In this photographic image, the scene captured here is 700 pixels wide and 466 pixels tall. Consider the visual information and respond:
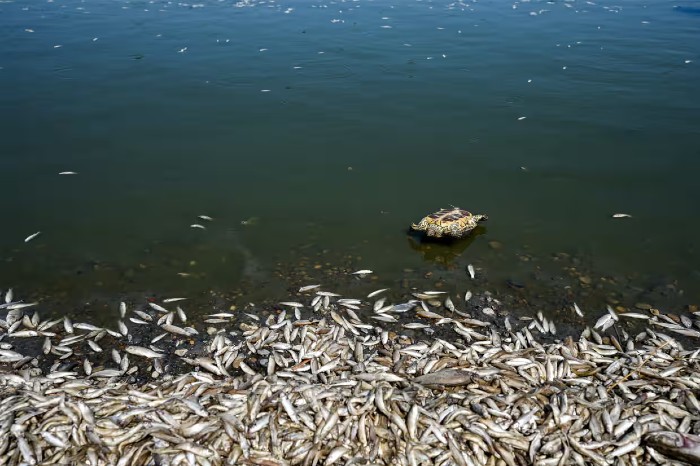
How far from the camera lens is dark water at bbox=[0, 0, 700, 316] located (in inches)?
416

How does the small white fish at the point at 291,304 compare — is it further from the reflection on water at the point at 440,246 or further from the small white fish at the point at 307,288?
the reflection on water at the point at 440,246

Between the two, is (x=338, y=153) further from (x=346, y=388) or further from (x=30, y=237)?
(x=346, y=388)

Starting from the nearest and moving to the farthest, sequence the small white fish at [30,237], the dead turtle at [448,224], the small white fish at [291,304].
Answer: the small white fish at [291,304], the dead turtle at [448,224], the small white fish at [30,237]

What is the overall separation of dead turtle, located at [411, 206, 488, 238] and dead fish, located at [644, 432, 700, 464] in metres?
5.04

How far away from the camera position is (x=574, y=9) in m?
28.1

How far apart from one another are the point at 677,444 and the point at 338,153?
32.8 ft

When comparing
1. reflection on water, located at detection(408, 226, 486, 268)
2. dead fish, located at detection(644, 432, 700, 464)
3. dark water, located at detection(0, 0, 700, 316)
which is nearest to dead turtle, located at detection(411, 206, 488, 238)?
reflection on water, located at detection(408, 226, 486, 268)

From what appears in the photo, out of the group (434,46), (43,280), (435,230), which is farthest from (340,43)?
(43,280)

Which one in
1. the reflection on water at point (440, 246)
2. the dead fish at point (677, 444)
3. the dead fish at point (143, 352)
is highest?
the dead fish at point (677, 444)

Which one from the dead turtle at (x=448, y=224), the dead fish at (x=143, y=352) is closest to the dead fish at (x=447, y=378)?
the dead turtle at (x=448, y=224)

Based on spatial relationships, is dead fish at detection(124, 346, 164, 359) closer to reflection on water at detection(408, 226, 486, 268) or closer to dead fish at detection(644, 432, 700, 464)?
reflection on water at detection(408, 226, 486, 268)

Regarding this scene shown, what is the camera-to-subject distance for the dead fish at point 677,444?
6.08 metres

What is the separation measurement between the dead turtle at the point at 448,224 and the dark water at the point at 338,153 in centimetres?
42

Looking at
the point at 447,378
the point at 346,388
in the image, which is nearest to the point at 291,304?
the point at 346,388
